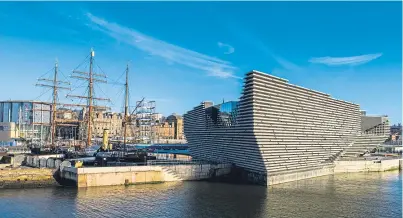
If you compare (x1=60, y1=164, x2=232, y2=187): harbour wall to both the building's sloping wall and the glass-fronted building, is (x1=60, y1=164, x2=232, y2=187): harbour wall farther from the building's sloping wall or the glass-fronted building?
the building's sloping wall

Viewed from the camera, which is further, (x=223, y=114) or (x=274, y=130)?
(x=223, y=114)

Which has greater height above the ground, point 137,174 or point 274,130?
point 274,130

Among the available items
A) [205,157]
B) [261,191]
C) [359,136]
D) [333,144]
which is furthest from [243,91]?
[359,136]

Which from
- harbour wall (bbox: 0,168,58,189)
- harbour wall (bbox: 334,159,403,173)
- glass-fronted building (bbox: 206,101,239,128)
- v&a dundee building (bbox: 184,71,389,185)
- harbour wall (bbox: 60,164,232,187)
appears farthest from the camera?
harbour wall (bbox: 334,159,403,173)

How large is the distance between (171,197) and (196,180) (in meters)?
17.9

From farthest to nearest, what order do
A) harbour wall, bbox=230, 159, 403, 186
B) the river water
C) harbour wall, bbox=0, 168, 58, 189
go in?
A: harbour wall, bbox=230, 159, 403, 186, harbour wall, bbox=0, 168, 58, 189, the river water

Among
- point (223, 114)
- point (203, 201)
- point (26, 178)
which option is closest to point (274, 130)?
point (223, 114)

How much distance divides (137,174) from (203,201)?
1842 centimetres

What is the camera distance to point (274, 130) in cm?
7119

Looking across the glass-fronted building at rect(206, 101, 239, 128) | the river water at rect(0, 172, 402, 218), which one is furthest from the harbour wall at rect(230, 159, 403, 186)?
the glass-fronted building at rect(206, 101, 239, 128)

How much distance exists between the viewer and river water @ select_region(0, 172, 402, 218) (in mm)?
47625

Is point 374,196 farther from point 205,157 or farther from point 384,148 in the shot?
point 384,148

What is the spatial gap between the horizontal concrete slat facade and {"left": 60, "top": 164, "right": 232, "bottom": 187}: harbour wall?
7.22 m

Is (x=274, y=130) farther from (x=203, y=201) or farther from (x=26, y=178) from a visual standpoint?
(x=26, y=178)
